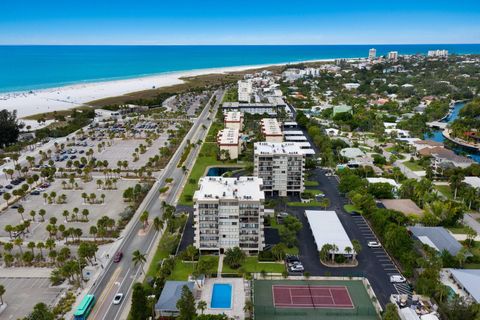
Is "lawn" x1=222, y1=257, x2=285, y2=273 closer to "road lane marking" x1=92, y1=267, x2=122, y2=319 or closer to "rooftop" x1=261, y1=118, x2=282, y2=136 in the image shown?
"road lane marking" x1=92, y1=267, x2=122, y2=319

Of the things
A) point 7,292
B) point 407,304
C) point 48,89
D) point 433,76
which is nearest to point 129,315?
point 7,292

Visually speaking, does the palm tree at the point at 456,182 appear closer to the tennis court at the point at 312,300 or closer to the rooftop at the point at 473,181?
the rooftop at the point at 473,181

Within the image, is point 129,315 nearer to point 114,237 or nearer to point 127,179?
point 114,237

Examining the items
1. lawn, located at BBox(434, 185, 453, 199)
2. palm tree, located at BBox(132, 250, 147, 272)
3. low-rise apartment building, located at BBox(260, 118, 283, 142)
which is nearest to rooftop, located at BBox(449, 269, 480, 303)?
lawn, located at BBox(434, 185, 453, 199)

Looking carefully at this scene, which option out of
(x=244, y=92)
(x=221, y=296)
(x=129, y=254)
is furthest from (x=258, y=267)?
(x=244, y=92)

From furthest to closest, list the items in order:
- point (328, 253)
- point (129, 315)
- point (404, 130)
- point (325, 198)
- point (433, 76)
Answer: point (433, 76) < point (404, 130) < point (325, 198) < point (328, 253) < point (129, 315)

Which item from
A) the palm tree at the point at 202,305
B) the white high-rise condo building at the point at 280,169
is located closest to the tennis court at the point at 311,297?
the palm tree at the point at 202,305

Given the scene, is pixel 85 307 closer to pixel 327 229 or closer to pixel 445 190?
pixel 327 229
